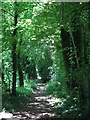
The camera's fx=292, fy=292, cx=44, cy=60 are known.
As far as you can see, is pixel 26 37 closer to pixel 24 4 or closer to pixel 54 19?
pixel 24 4

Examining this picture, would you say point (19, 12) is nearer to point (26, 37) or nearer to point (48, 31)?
point (26, 37)

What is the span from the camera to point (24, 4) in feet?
43.5

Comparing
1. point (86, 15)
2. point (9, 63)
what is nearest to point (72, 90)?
point (86, 15)

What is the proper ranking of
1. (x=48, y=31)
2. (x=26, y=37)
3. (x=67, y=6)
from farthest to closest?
(x=26, y=37) → (x=48, y=31) → (x=67, y=6)

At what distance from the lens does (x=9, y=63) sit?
57.0 feet

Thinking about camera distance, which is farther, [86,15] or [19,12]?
[19,12]

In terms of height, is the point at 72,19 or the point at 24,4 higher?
the point at 24,4

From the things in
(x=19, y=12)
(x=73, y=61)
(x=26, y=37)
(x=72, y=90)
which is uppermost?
(x=19, y=12)

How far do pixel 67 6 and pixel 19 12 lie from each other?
14.6 ft

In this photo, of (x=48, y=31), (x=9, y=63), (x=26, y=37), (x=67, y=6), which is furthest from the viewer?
(x=9, y=63)

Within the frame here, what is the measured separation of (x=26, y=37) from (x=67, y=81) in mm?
3682

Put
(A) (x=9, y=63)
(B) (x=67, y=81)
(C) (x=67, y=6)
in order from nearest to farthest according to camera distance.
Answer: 1. (C) (x=67, y=6)
2. (B) (x=67, y=81)
3. (A) (x=9, y=63)

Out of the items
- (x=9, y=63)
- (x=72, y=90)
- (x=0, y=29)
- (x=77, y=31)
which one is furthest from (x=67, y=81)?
(x=9, y=63)

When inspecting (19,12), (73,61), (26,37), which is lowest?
(73,61)
